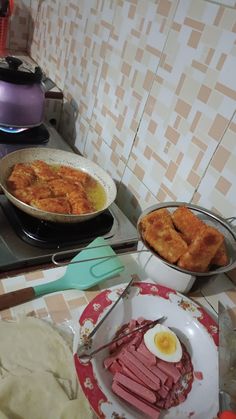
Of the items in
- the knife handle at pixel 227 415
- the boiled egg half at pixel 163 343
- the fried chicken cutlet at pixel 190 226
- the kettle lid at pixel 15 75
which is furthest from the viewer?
the kettle lid at pixel 15 75

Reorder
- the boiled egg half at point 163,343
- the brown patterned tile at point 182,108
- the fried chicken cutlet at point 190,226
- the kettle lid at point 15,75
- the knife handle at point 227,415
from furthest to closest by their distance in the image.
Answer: the kettle lid at point 15,75, the brown patterned tile at point 182,108, the fried chicken cutlet at point 190,226, the boiled egg half at point 163,343, the knife handle at point 227,415

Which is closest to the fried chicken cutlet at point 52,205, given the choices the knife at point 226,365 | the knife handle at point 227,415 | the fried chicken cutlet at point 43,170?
the fried chicken cutlet at point 43,170

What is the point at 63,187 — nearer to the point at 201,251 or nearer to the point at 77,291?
the point at 77,291

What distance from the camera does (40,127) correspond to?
4.11 ft

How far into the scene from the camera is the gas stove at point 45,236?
74 cm

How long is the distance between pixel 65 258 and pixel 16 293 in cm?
18

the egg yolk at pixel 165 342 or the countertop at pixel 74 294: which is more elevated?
the egg yolk at pixel 165 342

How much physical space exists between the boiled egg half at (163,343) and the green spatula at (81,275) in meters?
0.16

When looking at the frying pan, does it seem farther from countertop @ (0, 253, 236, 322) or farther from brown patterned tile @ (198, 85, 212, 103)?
brown patterned tile @ (198, 85, 212, 103)

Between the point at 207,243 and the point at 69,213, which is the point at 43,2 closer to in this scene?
the point at 69,213

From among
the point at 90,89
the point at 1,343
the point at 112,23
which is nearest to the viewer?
the point at 1,343

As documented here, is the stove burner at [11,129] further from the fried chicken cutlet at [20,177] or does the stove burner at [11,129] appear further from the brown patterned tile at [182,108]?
the brown patterned tile at [182,108]

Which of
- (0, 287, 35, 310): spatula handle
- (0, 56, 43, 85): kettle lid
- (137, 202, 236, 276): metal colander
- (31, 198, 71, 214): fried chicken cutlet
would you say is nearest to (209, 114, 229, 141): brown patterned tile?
(137, 202, 236, 276): metal colander

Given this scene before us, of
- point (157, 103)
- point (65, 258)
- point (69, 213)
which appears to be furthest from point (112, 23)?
point (65, 258)
